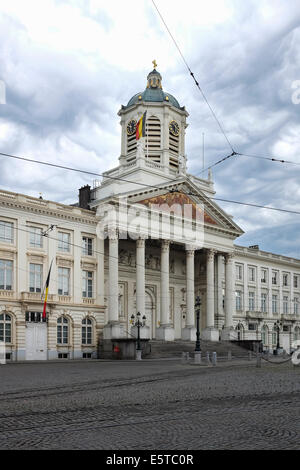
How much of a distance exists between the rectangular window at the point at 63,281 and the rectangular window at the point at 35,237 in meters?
2.93

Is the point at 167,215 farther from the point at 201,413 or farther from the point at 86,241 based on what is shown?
the point at 201,413

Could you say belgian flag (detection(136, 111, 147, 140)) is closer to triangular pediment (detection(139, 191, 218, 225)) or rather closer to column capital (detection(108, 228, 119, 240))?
triangular pediment (detection(139, 191, 218, 225))

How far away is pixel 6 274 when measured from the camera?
42.3 metres

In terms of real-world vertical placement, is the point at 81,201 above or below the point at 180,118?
below

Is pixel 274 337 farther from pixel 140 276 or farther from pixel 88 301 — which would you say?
pixel 88 301

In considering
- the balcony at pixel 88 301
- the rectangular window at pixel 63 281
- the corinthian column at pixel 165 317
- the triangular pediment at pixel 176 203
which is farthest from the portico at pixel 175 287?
the rectangular window at pixel 63 281

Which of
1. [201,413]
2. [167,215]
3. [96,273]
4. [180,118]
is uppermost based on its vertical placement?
[180,118]

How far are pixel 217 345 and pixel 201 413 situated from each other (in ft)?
135

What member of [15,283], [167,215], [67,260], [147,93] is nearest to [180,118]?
[147,93]

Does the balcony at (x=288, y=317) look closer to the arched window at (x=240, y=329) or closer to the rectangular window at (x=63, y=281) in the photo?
the arched window at (x=240, y=329)

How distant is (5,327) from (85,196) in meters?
16.9

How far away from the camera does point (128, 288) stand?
54.8m

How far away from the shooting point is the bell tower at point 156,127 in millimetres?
59656

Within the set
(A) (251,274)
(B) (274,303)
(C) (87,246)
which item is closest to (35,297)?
(C) (87,246)
